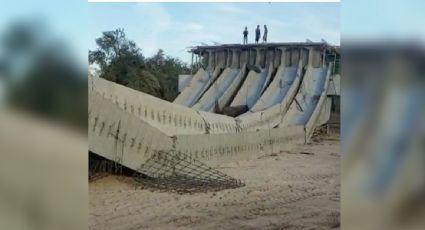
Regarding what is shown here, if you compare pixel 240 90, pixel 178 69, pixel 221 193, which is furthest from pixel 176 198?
pixel 178 69

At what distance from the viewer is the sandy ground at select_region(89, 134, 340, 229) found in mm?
4273

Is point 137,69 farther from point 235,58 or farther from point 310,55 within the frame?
point 310,55

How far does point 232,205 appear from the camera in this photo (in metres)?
5.08

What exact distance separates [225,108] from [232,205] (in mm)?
7414

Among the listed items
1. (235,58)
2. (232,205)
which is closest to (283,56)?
(235,58)

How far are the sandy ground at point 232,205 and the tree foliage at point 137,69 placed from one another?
459cm

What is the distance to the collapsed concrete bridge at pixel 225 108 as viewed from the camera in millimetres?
6059

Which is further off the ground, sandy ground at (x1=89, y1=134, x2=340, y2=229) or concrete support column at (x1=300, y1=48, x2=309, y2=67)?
concrete support column at (x1=300, y1=48, x2=309, y2=67)

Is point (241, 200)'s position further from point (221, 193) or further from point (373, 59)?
point (373, 59)

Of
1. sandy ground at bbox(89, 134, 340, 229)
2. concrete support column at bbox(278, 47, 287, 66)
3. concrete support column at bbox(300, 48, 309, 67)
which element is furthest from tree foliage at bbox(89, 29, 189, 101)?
sandy ground at bbox(89, 134, 340, 229)

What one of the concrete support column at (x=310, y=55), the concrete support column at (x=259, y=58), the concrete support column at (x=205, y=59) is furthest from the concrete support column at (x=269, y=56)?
the concrete support column at (x=205, y=59)

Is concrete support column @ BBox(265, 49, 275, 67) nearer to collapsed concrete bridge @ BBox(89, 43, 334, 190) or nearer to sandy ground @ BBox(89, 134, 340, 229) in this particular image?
collapsed concrete bridge @ BBox(89, 43, 334, 190)

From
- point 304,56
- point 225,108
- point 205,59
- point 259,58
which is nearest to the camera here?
point 225,108

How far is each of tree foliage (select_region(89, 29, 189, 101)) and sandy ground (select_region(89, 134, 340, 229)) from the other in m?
4.59
